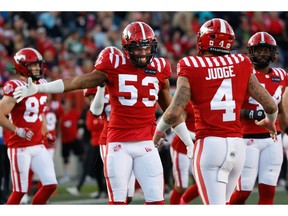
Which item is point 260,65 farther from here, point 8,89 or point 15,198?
point 15,198

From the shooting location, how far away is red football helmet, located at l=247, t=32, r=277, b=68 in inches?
297

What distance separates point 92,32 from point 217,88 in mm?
10871

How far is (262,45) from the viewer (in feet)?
24.8

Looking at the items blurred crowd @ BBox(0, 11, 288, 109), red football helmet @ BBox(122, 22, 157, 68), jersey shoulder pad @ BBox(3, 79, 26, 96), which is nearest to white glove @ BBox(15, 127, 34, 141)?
jersey shoulder pad @ BBox(3, 79, 26, 96)

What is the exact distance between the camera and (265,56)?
7.60 meters

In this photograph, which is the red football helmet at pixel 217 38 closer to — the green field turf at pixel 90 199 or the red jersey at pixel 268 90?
the red jersey at pixel 268 90

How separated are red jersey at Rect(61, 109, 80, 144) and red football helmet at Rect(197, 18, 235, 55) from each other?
7.67 meters

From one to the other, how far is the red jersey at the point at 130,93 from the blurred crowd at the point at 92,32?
8.70 m

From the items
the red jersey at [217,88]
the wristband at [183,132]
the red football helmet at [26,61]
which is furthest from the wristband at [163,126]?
the red football helmet at [26,61]

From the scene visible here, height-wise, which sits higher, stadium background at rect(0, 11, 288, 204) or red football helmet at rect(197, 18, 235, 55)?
red football helmet at rect(197, 18, 235, 55)

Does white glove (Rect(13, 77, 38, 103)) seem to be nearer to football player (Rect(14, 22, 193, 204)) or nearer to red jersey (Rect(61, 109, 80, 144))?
football player (Rect(14, 22, 193, 204))

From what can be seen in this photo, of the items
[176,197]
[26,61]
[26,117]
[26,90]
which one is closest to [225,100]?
[26,90]

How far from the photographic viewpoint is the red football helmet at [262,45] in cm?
755
